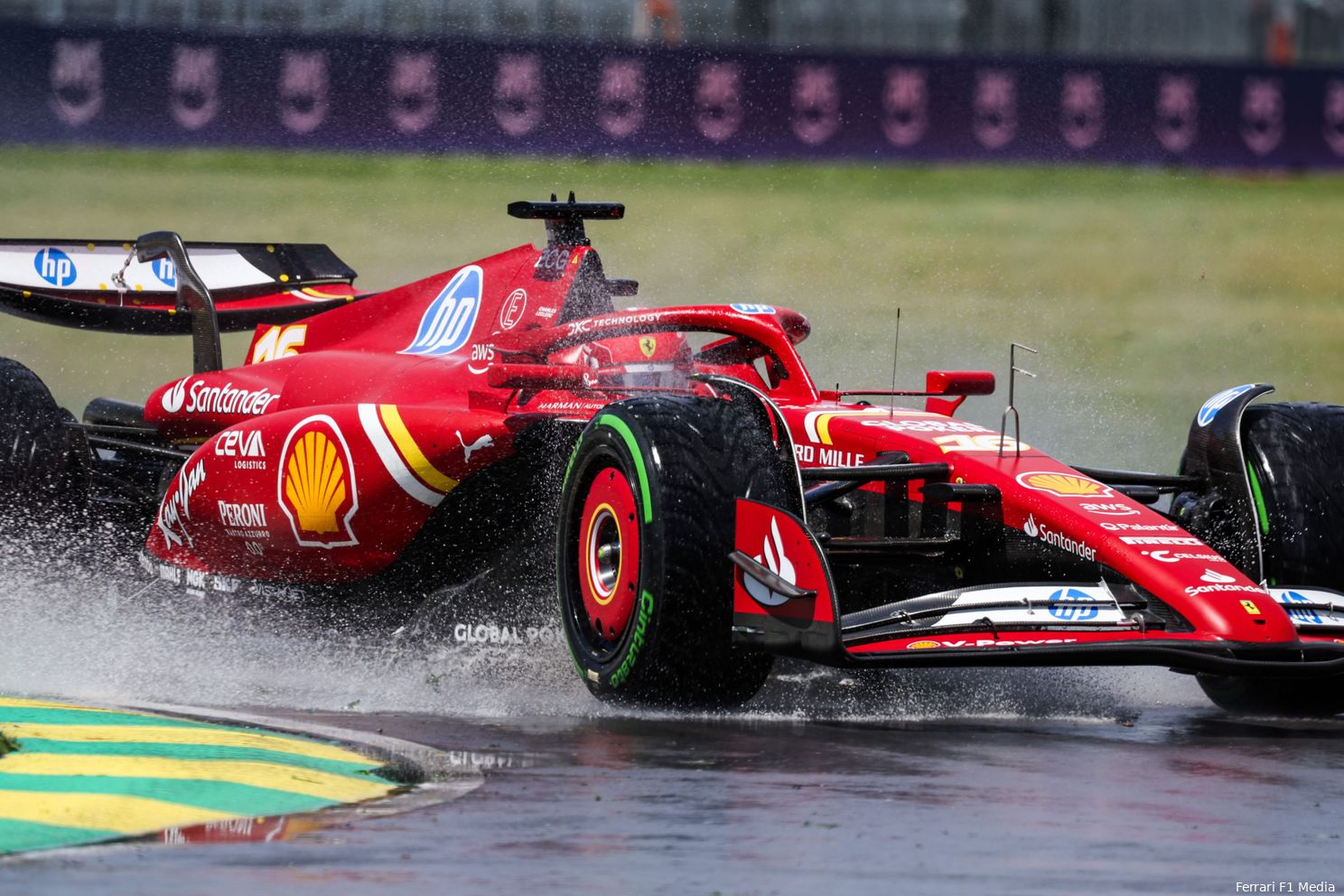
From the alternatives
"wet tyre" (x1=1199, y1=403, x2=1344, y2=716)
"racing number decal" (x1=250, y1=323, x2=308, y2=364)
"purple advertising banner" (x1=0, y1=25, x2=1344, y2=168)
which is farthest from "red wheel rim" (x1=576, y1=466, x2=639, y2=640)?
"purple advertising banner" (x1=0, y1=25, x2=1344, y2=168)

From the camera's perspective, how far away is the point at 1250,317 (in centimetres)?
2170

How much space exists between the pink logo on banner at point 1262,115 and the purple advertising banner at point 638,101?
0.8 inches

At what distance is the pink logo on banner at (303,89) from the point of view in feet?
69.6

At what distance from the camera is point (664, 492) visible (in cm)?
648

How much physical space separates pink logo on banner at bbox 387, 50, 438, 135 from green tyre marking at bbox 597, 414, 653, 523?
49.3 feet

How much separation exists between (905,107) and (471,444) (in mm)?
15302

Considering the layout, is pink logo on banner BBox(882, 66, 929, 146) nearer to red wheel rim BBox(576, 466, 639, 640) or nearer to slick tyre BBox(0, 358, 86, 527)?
slick tyre BBox(0, 358, 86, 527)

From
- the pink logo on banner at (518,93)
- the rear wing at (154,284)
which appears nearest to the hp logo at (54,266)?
the rear wing at (154,284)

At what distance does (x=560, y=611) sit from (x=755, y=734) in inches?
39.3

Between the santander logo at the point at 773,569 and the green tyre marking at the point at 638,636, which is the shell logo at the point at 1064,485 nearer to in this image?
the santander logo at the point at 773,569

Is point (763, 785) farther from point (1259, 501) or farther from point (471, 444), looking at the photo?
point (1259, 501)

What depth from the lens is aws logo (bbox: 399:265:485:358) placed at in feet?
28.9

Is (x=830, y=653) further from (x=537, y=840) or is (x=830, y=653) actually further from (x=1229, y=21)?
(x=1229, y=21)

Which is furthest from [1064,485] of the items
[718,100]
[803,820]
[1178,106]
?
[1178,106]
